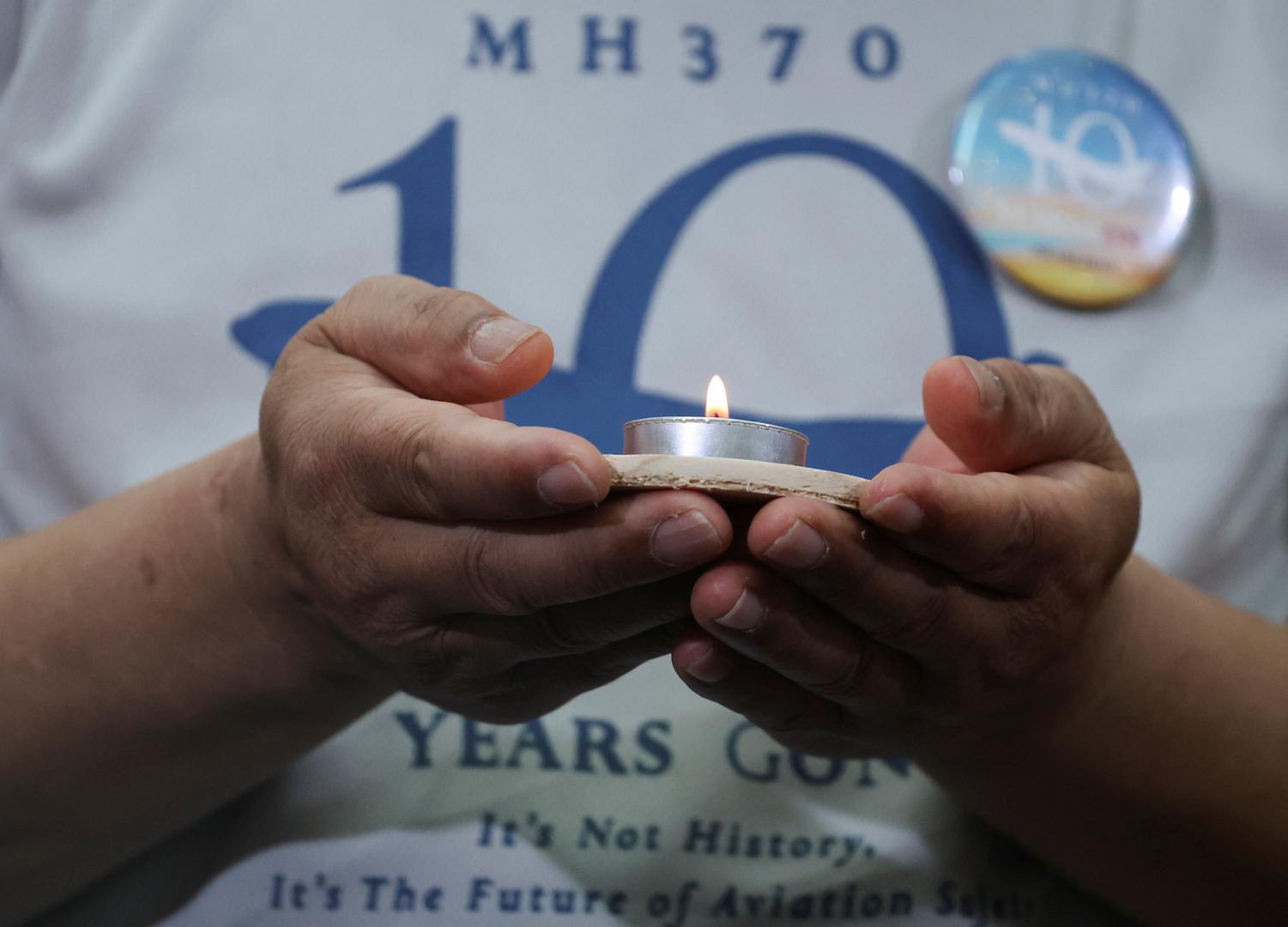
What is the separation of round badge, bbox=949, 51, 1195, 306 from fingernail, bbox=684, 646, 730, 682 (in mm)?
620

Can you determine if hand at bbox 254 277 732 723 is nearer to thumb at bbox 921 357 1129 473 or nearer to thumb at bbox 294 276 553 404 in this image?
thumb at bbox 294 276 553 404

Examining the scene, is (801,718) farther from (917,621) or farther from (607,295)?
(607,295)

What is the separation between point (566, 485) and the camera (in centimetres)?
49

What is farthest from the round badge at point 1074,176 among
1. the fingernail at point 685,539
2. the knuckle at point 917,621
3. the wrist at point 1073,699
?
the fingernail at point 685,539

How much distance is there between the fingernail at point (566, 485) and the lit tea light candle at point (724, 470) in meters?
0.03

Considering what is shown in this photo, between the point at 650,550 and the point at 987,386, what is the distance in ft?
0.82

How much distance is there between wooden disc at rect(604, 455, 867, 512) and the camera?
515 mm

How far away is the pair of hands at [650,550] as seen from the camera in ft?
1.70

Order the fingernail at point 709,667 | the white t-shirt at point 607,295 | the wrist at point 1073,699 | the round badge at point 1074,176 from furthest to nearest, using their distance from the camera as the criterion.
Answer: the round badge at point 1074,176, the white t-shirt at point 607,295, the wrist at point 1073,699, the fingernail at point 709,667

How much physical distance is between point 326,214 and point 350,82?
0.44ft

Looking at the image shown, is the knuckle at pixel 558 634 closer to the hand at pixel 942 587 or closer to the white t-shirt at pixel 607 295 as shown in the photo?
the hand at pixel 942 587

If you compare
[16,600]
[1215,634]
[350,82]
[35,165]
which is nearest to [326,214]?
[350,82]

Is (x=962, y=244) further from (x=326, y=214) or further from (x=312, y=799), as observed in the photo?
(x=312, y=799)

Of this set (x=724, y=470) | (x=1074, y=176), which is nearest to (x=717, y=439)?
(x=724, y=470)
